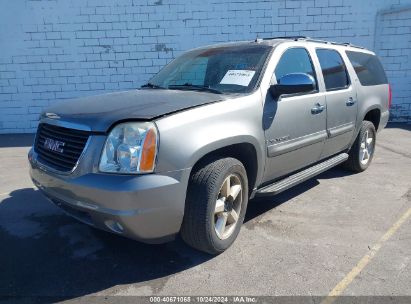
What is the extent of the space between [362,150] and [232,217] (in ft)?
10.3

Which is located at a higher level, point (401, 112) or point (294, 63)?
point (294, 63)

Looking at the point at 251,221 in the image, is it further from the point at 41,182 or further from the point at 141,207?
the point at 41,182

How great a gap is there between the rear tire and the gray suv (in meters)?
0.78

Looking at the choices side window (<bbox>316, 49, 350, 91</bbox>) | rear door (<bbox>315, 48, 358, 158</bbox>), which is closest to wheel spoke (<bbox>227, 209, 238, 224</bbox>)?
rear door (<bbox>315, 48, 358, 158</bbox>)

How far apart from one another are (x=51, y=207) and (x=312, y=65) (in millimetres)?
3552

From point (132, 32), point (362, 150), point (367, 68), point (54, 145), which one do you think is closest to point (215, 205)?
point (54, 145)

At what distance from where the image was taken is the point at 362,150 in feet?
17.5

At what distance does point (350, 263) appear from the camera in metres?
2.90

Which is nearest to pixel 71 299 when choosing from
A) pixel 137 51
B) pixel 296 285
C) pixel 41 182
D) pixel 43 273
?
pixel 43 273

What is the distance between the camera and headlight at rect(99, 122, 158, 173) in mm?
2416

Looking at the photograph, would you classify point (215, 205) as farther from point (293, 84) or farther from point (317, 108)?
point (317, 108)

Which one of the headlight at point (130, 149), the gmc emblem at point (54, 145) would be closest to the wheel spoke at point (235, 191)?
the headlight at point (130, 149)

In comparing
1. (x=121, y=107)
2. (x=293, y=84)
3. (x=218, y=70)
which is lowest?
(x=121, y=107)

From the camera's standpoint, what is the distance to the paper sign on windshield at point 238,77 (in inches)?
130
